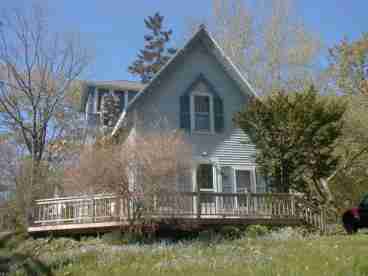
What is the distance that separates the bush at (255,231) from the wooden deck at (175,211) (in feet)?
1.34

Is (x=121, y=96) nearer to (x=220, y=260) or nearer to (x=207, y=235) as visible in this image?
(x=207, y=235)

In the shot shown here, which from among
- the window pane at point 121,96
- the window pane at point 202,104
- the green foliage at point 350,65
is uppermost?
the green foliage at point 350,65

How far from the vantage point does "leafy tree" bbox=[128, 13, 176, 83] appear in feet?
155

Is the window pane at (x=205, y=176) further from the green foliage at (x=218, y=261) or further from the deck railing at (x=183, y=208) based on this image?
the green foliage at (x=218, y=261)

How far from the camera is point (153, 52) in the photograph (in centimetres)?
4841

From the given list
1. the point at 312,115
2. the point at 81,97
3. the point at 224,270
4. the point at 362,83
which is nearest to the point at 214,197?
the point at 312,115

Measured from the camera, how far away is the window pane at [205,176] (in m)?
19.5

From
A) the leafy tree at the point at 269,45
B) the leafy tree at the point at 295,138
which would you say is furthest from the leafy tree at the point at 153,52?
the leafy tree at the point at 295,138

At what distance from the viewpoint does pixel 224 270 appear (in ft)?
27.2

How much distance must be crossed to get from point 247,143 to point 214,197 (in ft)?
13.9

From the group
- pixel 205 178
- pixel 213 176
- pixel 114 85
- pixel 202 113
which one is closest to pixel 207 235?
pixel 205 178

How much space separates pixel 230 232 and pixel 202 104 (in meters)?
6.62

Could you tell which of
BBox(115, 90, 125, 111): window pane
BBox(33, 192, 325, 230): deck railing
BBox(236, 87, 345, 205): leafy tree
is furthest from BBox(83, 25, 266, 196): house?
BBox(115, 90, 125, 111): window pane

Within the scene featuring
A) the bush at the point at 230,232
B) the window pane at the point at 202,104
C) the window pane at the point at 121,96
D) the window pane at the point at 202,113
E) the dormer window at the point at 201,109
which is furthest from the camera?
the window pane at the point at 121,96
